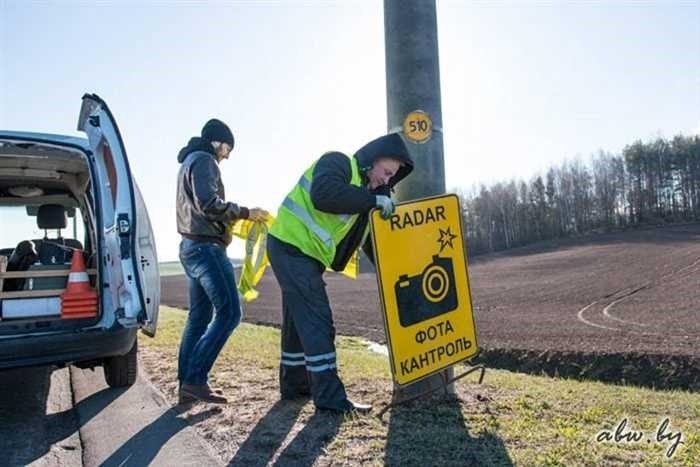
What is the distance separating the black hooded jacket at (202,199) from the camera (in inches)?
169

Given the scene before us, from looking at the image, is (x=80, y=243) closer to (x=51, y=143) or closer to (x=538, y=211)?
(x=51, y=143)

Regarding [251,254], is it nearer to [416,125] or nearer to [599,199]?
[416,125]

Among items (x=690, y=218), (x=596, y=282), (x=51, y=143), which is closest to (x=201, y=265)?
(x=51, y=143)

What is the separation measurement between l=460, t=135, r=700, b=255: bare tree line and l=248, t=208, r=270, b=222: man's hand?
69895mm

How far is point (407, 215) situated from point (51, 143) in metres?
2.81

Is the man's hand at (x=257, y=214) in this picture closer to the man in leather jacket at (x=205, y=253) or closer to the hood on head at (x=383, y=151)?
the man in leather jacket at (x=205, y=253)

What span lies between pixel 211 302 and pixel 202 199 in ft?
2.63

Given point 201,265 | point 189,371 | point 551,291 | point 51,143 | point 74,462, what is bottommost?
point 551,291

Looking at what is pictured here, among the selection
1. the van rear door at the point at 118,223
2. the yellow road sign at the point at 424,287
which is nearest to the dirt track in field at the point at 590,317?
the yellow road sign at the point at 424,287

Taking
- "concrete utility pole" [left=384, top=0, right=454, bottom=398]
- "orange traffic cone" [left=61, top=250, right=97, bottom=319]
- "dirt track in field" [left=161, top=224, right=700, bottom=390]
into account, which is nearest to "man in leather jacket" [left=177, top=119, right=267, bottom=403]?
"orange traffic cone" [left=61, top=250, right=97, bottom=319]

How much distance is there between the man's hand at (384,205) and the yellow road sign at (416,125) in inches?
31.0

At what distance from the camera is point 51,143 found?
4602mm

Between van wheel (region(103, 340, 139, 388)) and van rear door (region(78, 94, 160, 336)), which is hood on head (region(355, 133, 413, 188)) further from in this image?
van wheel (region(103, 340, 139, 388))

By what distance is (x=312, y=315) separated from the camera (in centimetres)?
389
